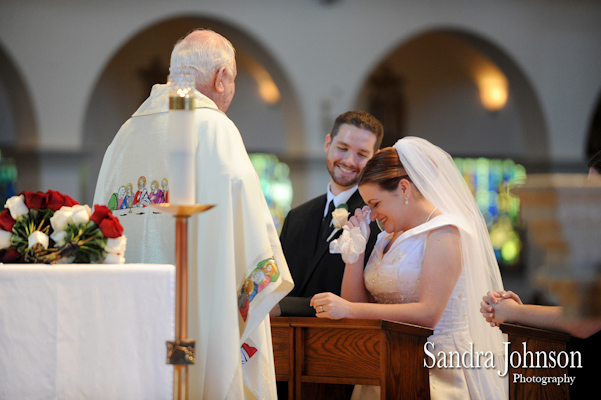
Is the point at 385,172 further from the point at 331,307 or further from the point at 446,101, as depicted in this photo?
the point at 446,101

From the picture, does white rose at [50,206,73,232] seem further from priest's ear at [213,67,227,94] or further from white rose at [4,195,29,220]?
priest's ear at [213,67,227,94]

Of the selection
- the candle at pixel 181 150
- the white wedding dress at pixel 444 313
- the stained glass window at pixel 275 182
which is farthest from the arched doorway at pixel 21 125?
the candle at pixel 181 150

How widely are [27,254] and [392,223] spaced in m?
2.01

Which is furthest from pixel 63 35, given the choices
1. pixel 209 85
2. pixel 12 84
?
pixel 209 85

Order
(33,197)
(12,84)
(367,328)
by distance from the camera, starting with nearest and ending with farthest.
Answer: (33,197) → (367,328) → (12,84)

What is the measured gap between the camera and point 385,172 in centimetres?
376

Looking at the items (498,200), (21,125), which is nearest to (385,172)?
(21,125)

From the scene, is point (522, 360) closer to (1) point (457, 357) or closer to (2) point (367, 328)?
(1) point (457, 357)

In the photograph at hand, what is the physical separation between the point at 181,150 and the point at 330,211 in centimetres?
272

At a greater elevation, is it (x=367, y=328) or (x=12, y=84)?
(x=12, y=84)

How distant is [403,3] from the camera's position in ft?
35.2

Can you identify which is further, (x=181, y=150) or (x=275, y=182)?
(x=275, y=182)

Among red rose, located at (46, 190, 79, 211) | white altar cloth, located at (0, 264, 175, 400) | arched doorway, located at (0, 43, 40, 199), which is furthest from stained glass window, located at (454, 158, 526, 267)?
white altar cloth, located at (0, 264, 175, 400)

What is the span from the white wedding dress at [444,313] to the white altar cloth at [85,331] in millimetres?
1740
